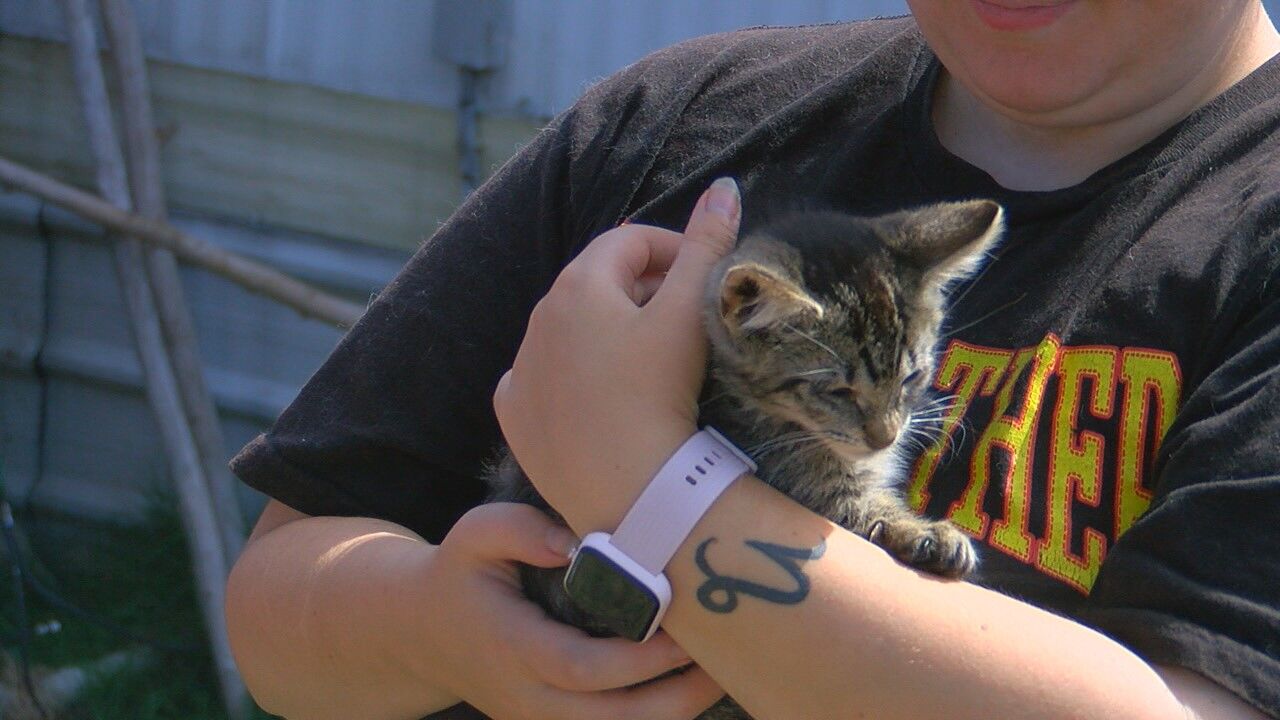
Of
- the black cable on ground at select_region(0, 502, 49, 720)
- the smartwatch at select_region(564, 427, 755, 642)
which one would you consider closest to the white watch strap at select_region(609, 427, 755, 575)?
the smartwatch at select_region(564, 427, 755, 642)

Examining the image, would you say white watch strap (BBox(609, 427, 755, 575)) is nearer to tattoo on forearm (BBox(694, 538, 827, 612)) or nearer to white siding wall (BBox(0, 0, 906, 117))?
tattoo on forearm (BBox(694, 538, 827, 612))

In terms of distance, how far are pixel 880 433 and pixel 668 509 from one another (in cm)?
66

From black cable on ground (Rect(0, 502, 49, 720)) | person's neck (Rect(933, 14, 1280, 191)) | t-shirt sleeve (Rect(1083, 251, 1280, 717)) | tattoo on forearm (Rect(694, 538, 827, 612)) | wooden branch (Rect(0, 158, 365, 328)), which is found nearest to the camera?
t-shirt sleeve (Rect(1083, 251, 1280, 717))

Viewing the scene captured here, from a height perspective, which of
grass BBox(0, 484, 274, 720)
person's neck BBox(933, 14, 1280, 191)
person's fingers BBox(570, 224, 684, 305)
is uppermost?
person's neck BBox(933, 14, 1280, 191)

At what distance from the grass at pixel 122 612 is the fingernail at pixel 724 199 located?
3.54m

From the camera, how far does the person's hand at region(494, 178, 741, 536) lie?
5.16 feet

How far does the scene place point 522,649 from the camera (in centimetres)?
168

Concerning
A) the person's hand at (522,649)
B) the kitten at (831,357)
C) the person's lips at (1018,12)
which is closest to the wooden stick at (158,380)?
the kitten at (831,357)

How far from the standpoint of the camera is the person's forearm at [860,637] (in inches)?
54.3

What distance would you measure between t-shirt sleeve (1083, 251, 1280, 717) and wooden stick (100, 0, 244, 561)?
12.9 feet

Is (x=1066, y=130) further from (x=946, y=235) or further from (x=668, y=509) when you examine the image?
(x=668, y=509)

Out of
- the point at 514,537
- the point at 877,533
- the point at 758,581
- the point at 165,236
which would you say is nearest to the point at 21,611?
the point at 165,236

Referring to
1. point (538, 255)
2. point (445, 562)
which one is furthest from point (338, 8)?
point (445, 562)

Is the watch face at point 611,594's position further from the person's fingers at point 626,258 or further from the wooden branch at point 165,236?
the wooden branch at point 165,236
